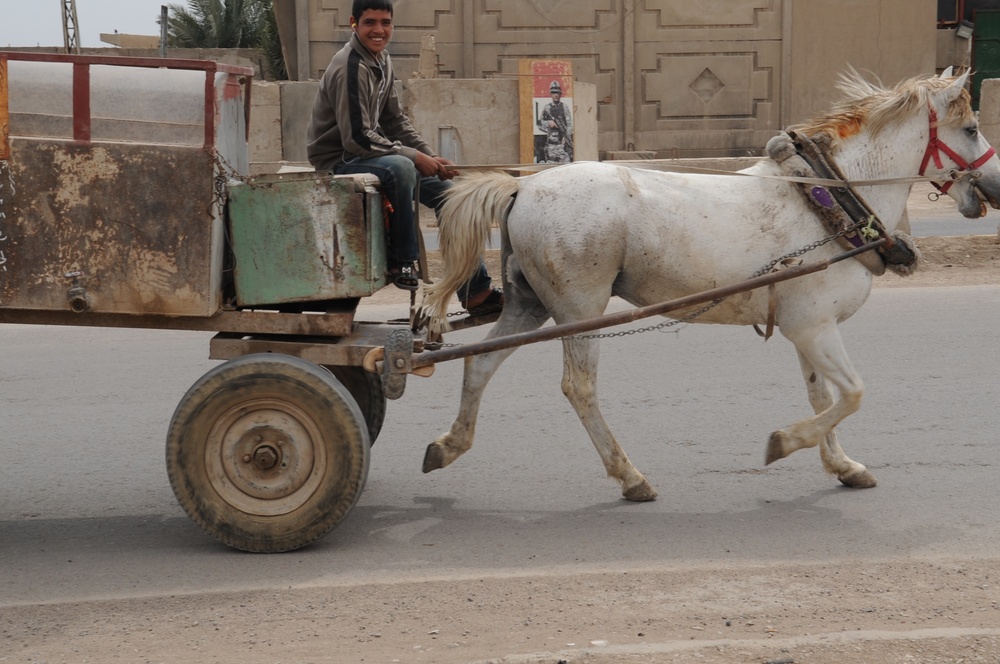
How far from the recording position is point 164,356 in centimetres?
821

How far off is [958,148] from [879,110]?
39 centimetres

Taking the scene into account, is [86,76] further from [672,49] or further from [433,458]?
[672,49]

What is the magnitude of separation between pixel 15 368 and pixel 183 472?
3983 millimetres

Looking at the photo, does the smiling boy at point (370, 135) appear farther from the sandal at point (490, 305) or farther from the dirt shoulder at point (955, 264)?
the dirt shoulder at point (955, 264)

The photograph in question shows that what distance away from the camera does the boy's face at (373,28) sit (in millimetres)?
5102

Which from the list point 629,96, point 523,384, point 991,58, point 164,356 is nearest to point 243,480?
point 523,384

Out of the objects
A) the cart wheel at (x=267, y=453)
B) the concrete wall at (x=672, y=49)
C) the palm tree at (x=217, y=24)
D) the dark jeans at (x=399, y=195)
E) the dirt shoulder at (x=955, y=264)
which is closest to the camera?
the cart wheel at (x=267, y=453)

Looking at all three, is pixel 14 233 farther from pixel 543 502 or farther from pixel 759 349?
pixel 759 349

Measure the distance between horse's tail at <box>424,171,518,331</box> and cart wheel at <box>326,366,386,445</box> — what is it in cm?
59

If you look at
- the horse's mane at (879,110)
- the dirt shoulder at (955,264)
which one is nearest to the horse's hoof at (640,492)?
the horse's mane at (879,110)

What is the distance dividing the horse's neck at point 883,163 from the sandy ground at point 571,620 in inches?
63.9

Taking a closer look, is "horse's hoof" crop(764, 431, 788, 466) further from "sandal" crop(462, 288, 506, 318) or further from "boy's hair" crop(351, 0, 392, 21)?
"boy's hair" crop(351, 0, 392, 21)

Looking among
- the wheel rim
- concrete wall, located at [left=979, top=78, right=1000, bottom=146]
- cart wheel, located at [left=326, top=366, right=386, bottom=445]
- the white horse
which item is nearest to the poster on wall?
concrete wall, located at [left=979, top=78, right=1000, bottom=146]

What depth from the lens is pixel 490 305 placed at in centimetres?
565
